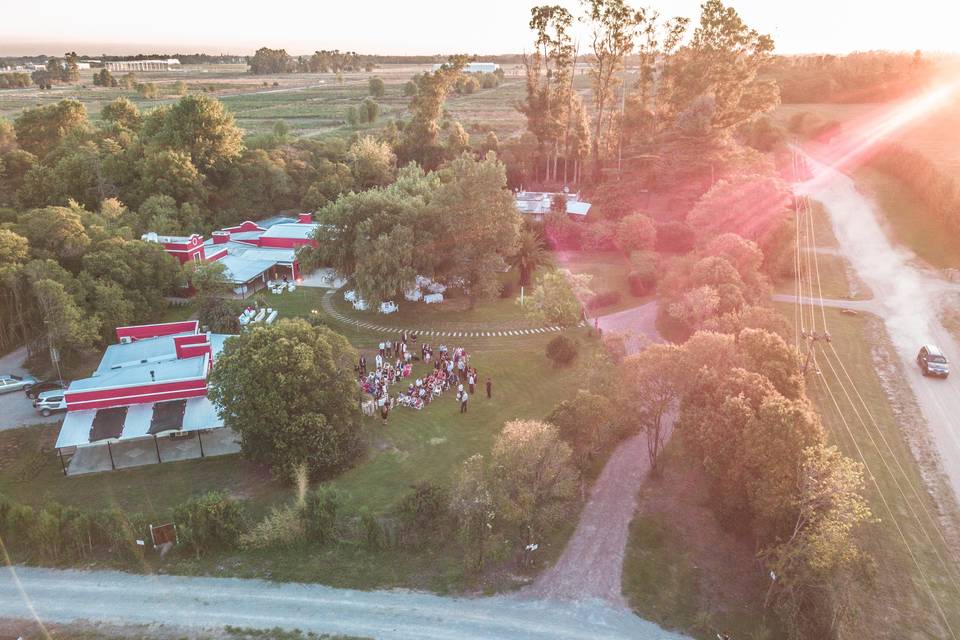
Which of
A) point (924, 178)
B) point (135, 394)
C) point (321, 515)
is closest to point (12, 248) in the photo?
point (135, 394)

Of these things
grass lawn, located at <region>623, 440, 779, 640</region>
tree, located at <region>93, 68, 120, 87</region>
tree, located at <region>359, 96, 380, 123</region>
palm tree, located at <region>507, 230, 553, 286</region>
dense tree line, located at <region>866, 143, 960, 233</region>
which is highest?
tree, located at <region>93, 68, 120, 87</region>

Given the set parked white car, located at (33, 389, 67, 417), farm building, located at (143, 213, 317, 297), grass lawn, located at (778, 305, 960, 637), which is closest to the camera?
grass lawn, located at (778, 305, 960, 637)

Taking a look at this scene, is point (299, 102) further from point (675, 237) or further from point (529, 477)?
point (529, 477)

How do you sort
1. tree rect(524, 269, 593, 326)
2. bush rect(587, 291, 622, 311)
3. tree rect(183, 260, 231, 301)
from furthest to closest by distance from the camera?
bush rect(587, 291, 622, 311) → tree rect(183, 260, 231, 301) → tree rect(524, 269, 593, 326)

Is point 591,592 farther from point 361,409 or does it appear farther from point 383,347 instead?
point 383,347

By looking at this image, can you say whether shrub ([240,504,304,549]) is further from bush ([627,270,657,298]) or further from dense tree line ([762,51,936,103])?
dense tree line ([762,51,936,103])

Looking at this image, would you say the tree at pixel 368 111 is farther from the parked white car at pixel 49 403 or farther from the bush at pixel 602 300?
the parked white car at pixel 49 403

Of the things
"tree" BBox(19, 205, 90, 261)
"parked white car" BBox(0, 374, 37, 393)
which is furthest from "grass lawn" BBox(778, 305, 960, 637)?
"tree" BBox(19, 205, 90, 261)
